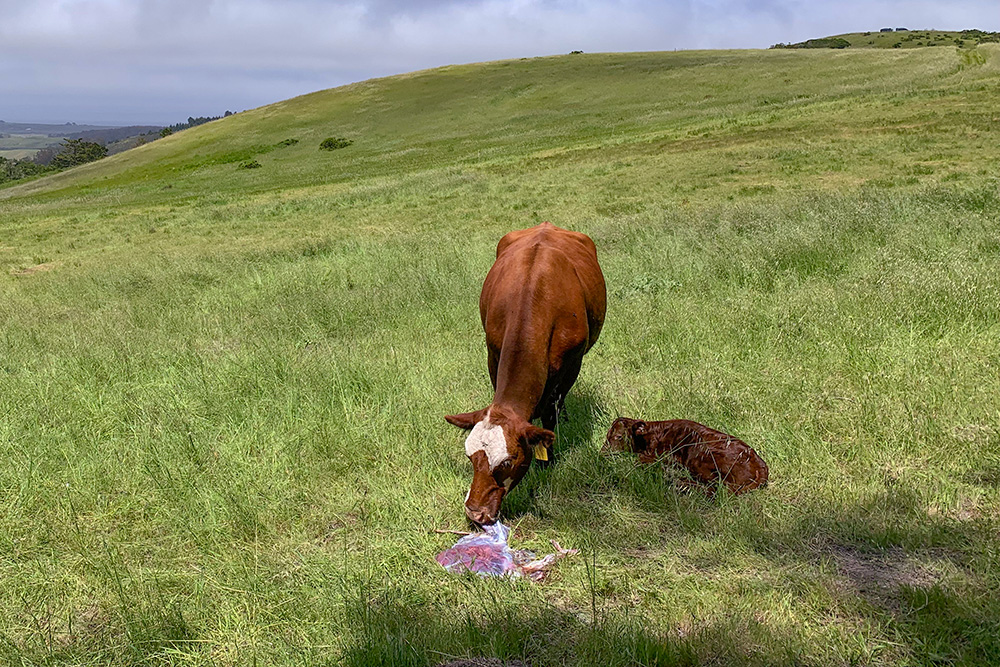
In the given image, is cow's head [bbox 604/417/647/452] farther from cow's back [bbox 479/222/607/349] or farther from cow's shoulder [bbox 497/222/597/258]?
cow's shoulder [bbox 497/222/597/258]

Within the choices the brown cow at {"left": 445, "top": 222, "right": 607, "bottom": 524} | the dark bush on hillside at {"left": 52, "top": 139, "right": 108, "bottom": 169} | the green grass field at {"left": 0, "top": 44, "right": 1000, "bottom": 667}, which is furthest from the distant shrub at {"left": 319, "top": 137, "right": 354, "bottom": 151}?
the dark bush on hillside at {"left": 52, "top": 139, "right": 108, "bottom": 169}

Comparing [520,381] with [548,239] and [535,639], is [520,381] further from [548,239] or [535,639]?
[548,239]

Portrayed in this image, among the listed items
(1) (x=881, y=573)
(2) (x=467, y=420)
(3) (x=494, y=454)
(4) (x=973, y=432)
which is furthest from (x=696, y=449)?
(4) (x=973, y=432)

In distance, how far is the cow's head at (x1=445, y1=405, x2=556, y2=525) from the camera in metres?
4.12

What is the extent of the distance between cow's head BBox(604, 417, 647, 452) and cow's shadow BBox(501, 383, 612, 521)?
0.24 meters

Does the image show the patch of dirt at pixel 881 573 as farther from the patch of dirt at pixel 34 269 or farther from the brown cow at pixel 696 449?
the patch of dirt at pixel 34 269

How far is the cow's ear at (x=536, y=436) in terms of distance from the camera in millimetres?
4266

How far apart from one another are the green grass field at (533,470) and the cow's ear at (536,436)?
0.49 metres

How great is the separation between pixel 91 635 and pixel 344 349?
4748mm

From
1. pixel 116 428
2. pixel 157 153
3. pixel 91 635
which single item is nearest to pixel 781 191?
pixel 116 428

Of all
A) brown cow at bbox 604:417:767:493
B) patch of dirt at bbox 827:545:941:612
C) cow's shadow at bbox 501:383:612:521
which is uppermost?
brown cow at bbox 604:417:767:493

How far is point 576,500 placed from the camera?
4551 mm

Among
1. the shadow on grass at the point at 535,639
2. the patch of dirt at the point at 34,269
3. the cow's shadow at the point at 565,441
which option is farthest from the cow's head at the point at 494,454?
the patch of dirt at the point at 34,269

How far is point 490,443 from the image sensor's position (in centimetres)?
418
